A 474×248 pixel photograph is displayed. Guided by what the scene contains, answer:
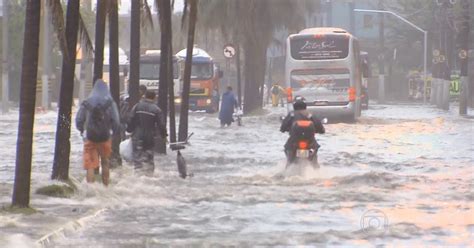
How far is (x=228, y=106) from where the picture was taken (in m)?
38.5

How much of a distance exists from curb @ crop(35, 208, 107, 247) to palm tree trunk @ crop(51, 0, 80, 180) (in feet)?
9.20

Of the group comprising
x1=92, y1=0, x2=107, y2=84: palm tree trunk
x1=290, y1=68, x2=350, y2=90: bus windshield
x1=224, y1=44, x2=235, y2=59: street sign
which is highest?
x1=224, y1=44, x2=235, y2=59: street sign

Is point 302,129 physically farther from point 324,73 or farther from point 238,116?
point 324,73

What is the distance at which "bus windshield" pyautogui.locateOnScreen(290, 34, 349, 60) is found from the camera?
43.8 meters

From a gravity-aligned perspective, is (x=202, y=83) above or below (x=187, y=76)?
below

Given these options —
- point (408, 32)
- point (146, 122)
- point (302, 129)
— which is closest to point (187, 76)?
point (302, 129)

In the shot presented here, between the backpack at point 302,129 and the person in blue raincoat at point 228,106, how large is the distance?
19635mm

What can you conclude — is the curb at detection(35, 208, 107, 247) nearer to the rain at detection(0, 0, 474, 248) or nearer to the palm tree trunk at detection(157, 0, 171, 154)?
the rain at detection(0, 0, 474, 248)

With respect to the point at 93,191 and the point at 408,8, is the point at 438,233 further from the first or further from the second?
the point at 408,8

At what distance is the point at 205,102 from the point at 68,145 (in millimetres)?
39382

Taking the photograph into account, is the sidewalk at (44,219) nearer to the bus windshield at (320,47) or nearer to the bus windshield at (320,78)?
the bus windshield at (320,78)

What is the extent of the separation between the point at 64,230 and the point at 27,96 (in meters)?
2.08

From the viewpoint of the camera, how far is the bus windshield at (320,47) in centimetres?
4378

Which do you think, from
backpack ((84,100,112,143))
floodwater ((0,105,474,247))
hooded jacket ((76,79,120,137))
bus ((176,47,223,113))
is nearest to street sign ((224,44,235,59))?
bus ((176,47,223,113))
